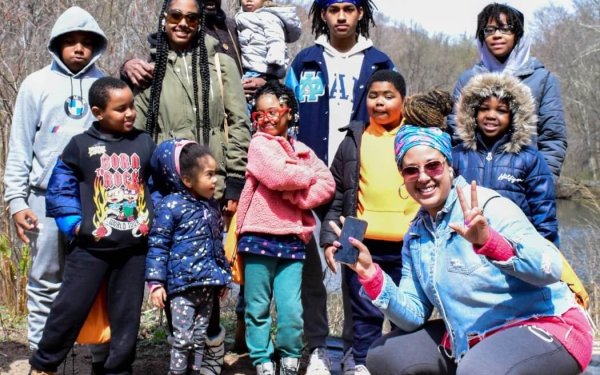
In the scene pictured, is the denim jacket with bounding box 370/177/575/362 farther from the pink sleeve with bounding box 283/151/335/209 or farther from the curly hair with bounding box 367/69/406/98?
the curly hair with bounding box 367/69/406/98

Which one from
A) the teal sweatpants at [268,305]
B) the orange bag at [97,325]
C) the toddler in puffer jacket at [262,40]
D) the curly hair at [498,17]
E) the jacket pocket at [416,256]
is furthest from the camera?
the toddler in puffer jacket at [262,40]

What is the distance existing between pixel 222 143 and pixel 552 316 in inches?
81.2

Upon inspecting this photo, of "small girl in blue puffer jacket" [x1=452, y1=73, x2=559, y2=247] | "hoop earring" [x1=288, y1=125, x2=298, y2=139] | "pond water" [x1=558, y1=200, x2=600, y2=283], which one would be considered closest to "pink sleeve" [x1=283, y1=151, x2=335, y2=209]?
"hoop earring" [x1=288, y1=125, x2=298, y2=139]

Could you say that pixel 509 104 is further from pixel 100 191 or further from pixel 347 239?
pixel 100 191

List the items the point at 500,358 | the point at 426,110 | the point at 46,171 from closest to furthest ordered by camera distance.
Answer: the point at 500,358, the point at 426,110, the point at 46,171

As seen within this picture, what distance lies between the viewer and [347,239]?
3127 millimetres

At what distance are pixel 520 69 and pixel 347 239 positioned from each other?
1935 mm

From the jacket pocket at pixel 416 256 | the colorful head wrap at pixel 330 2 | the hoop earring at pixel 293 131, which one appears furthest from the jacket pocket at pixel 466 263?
the colorful head wrap at pixel 330 2

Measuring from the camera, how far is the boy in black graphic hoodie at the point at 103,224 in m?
3.80

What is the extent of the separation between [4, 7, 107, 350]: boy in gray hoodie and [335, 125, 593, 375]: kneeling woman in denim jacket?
1.87 meters

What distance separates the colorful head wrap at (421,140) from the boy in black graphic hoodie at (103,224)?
1.44 m

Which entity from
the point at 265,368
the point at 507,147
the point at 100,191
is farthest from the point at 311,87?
the point at 265,368

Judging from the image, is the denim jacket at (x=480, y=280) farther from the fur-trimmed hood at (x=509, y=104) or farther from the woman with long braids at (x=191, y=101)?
the woman with long braids at (x=191, y=101)

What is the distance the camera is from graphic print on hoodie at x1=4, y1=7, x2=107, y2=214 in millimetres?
4059
